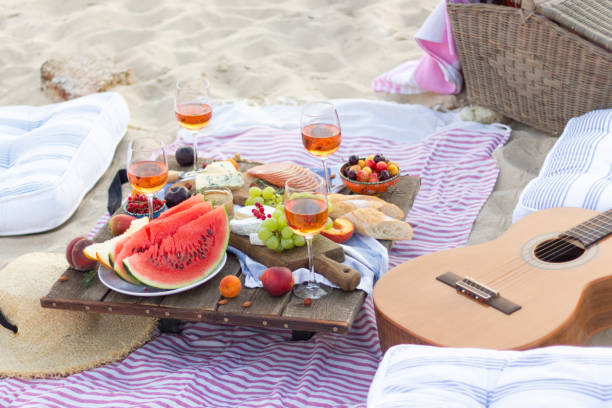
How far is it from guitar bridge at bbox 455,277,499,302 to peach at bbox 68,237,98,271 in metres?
1.46

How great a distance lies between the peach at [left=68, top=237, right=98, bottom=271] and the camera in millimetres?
2758

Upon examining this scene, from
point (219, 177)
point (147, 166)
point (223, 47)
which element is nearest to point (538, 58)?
point (219, 177)

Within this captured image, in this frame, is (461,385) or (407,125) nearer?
(461,385)

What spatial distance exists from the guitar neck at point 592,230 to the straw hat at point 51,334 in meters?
1.77

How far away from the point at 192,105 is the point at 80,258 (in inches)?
38.0

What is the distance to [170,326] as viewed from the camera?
2.88 m

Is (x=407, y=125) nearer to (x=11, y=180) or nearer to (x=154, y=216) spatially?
(x=154, y=216)

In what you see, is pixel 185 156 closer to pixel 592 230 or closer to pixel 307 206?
pixel 307 206

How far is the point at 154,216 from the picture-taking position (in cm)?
311

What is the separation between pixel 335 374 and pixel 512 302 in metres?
0.73

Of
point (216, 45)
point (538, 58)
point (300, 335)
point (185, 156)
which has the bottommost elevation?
point (216, 45)

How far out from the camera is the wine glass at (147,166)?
274 centimetres

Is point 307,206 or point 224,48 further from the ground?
point 307,206

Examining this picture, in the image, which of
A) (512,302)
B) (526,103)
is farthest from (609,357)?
(526,103)
